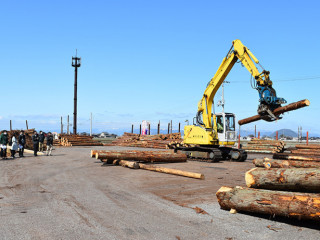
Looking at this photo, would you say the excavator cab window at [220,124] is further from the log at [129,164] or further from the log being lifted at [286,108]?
the log at [129,164]

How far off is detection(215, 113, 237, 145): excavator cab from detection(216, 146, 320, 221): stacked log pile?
1143 cm

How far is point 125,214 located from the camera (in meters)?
6.71

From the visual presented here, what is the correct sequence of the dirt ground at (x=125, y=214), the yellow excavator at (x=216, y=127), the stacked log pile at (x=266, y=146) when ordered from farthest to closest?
the stacked log pile at (x=266, y=146)
the yellow excavator at (x=216, y=127)
the dirt ground at (x=125, y=214)

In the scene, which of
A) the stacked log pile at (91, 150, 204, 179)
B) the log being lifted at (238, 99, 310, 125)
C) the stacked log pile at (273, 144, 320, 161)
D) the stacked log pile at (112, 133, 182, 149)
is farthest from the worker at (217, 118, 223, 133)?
the stacked log pile at (112, 133, 182, 149)

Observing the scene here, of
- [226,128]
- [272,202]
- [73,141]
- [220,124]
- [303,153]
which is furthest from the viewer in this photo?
[73,141]

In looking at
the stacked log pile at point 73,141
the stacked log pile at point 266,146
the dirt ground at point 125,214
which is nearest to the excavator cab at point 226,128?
the dirt ground at point 125,214

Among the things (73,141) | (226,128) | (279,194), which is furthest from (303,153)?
(73,141)

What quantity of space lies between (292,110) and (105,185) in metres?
8.91

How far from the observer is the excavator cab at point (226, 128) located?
19031 mm

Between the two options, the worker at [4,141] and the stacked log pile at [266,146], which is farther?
the stacked log pile at [266,146]

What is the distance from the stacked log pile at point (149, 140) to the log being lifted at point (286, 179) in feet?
84.4

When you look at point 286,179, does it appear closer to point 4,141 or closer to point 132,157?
point 132,157

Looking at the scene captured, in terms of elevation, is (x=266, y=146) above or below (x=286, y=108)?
below

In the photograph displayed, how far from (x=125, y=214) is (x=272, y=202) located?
317cm
